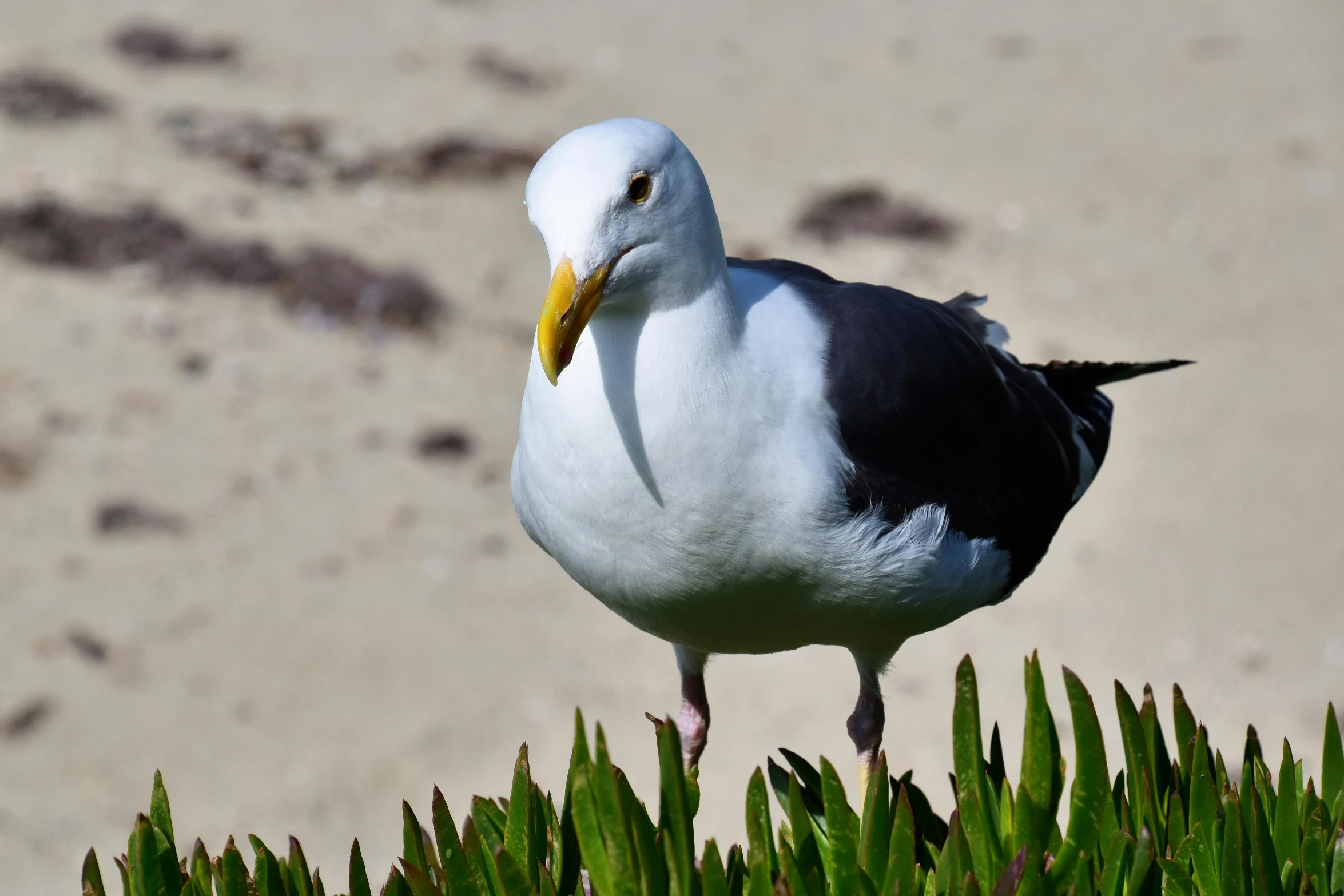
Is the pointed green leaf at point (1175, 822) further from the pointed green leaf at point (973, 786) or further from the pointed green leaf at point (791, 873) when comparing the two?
the pointed green leaf at point (791, 873)

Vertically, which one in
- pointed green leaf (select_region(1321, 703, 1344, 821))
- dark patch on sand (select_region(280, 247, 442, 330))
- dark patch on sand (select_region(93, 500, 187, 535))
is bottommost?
pointed green leaf (select_region(1321, 703, 1344, 821))

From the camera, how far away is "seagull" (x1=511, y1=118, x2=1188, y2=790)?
2.76 m

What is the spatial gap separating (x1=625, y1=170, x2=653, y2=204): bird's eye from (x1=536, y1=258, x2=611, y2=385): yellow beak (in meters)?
0.16

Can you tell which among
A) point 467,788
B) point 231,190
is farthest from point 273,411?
point 467,788

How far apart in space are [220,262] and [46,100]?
258 cm

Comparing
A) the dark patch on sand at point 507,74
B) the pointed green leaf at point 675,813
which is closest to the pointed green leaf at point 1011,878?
the pointed green leaf at point 675,813

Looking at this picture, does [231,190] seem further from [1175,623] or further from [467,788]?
[1175,623]

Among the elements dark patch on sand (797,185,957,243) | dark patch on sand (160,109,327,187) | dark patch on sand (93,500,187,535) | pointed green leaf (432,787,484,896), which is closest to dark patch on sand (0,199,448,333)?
dark patch on sand (160,109,327,187)

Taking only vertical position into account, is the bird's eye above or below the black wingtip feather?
below

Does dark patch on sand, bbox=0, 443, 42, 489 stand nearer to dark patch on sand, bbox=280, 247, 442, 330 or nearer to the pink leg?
dark patch on sand, bbox=280, 247, 442, 330

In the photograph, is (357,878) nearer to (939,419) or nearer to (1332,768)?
(939,419)

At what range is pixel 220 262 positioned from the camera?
33.0 ft

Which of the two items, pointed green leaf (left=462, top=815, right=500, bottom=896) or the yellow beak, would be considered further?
pointed green leaf (left=462, top=815, right=500, bottom=896)

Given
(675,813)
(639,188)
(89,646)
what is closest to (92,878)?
(675,813)
